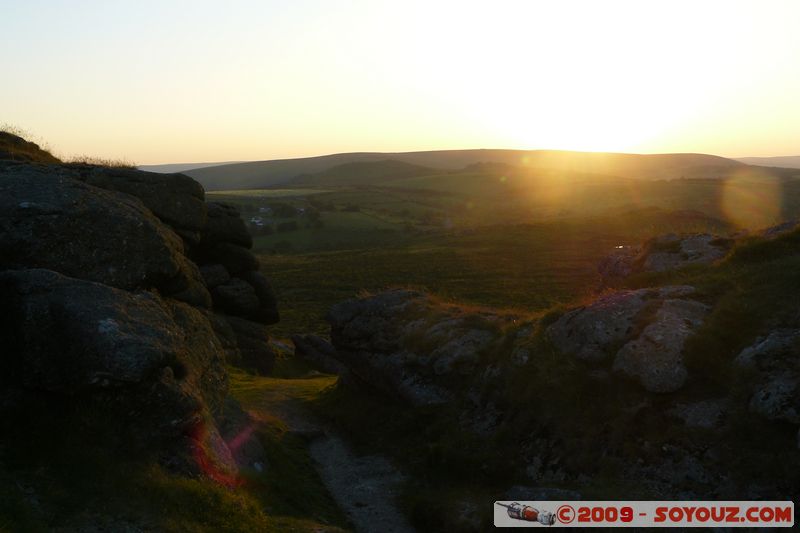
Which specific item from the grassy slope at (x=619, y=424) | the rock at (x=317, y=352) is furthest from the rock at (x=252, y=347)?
the grassy slope at (x=619, y=424)

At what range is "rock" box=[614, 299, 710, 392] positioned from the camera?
15914 mm

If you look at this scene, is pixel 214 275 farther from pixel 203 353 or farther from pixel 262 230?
pixel 262 230

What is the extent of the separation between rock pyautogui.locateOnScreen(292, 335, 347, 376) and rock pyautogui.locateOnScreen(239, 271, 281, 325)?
3615 mm

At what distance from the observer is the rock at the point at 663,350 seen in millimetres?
15914

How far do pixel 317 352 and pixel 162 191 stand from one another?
1788cm

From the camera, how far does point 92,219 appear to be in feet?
62.6

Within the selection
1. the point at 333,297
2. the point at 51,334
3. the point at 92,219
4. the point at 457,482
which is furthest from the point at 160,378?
the point at 333,297

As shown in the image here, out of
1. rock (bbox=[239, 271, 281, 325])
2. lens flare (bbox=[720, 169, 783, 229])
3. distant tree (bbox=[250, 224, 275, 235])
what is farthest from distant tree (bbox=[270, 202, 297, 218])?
rock (bbox=[239, 271, 281, 325])

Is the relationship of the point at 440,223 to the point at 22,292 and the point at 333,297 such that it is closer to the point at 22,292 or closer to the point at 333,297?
the point at 333,297

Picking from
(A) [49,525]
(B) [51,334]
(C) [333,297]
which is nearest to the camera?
(A) [49,525]

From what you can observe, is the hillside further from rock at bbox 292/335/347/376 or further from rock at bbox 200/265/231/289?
rock at bbox 292/335/347/376

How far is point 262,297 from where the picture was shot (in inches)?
1687

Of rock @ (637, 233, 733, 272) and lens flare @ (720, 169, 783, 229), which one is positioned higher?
rock @ (637, 233, 733, 272)

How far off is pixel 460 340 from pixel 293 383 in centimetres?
1519
